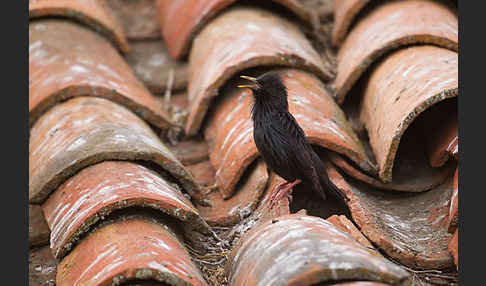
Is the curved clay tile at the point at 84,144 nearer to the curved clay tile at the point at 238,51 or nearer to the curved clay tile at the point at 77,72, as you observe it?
the curved clay tile at the point at 77,72

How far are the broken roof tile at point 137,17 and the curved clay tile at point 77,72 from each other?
2.33 feet

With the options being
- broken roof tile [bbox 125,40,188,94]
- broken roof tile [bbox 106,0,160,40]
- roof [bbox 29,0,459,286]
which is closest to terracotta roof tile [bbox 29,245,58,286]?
roof [bbox 29,0,459,286]

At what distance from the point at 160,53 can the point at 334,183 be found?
8.76 ft

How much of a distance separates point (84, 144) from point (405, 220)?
201cm

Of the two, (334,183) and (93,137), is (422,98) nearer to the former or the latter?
(334,183)

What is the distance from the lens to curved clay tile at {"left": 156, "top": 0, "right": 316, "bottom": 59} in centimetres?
538

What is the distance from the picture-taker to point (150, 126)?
4809 mm

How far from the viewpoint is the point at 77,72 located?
15.3 ft

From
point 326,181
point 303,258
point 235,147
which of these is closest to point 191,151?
point 235,147

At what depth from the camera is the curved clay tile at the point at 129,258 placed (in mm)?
2773

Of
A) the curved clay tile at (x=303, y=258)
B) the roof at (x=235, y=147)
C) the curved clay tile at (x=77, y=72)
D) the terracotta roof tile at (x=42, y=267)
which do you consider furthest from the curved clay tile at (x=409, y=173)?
the terracotta roof tile at (x=42, y=267)

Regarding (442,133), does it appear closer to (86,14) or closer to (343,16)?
(343,16)

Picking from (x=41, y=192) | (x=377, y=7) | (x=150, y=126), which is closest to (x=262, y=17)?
(x=377, y=7)

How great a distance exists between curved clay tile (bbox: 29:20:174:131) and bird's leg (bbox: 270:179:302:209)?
1.29 meters
